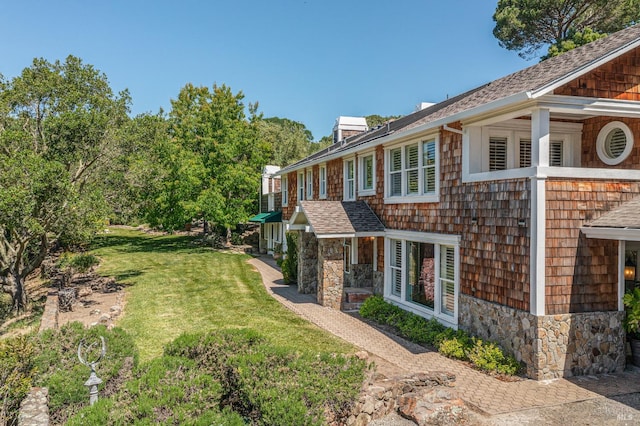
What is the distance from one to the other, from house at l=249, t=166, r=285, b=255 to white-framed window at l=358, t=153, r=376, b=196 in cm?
1203

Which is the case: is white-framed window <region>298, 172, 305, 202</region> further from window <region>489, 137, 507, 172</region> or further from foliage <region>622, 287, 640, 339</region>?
foliage <region>622, 287, 640, 339</region>

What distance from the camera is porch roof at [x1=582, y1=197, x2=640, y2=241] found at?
25.8 ft

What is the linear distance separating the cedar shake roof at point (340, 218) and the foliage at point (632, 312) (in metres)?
7.49

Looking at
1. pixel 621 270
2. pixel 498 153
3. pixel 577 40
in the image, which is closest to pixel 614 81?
pixel 498 153

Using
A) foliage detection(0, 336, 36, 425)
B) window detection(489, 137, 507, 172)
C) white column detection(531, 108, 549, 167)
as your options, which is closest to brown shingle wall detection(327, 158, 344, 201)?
window detection(489, 137, 507, 172)

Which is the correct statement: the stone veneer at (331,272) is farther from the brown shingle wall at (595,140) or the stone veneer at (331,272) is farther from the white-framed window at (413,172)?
the brown shingle wall at (595,140)

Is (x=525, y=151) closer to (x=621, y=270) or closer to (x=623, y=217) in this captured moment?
(x=623, y=217)

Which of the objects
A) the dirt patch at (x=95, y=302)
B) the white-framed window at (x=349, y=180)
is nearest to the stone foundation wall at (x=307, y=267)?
the white-framed window at (x=349, y=180)

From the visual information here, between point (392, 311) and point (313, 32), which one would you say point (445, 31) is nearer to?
point (313, 32)

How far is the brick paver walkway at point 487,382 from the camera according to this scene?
25.1 ft

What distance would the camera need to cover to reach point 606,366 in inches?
352

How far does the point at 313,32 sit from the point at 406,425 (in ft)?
76.3

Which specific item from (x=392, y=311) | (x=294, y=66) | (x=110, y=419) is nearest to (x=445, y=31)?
(x=294, y=66)

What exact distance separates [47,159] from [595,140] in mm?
18384
